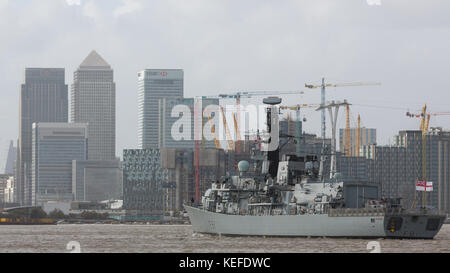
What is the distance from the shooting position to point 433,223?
94.7 m

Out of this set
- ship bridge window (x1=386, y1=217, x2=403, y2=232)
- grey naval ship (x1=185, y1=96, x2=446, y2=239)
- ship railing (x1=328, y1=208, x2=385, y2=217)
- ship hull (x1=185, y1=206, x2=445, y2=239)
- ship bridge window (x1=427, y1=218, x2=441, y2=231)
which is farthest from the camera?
ship bridge window (x1=427, y1=218, x2=441, y2=231)

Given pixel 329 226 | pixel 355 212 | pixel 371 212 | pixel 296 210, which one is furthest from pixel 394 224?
pixel 296 210

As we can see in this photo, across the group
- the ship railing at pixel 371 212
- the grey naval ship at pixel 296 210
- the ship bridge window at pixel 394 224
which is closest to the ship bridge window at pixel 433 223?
the grey naval ship at pixel 296 210

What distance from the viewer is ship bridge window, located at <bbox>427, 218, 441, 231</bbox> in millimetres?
94188

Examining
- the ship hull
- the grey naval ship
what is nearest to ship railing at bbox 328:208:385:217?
the grey naval ship

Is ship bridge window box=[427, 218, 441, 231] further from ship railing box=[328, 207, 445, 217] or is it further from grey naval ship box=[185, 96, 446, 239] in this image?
ship railing box=[328, 207, 445, 217]

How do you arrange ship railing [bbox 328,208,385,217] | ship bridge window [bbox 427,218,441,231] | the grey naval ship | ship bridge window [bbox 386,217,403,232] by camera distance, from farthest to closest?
ship bridge window [bbox 427,218,441,231], the grey naval ship, ship railing [bbox 328,208,385,217], ship bridge window [bbox 386,217,403,232]

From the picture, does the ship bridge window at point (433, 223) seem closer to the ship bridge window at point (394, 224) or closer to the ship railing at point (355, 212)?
the ship bridge window at point (394, 224)

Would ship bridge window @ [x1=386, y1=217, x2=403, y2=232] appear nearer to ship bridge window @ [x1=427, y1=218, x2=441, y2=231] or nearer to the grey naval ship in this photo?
the grey naval ship

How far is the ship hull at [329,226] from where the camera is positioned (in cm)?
9062

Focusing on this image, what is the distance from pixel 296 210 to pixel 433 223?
50.6 feet

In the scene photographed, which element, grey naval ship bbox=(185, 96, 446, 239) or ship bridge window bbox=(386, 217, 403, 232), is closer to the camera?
ship bridge window bbox=(386, 217, 403, 232)

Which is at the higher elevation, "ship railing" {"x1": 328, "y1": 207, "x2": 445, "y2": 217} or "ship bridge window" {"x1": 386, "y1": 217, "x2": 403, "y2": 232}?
"ship railing" {"x1": 328, "y1": 207, "x2": 445, "y2": 217}

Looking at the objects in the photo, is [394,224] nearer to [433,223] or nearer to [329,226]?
[433,223]
